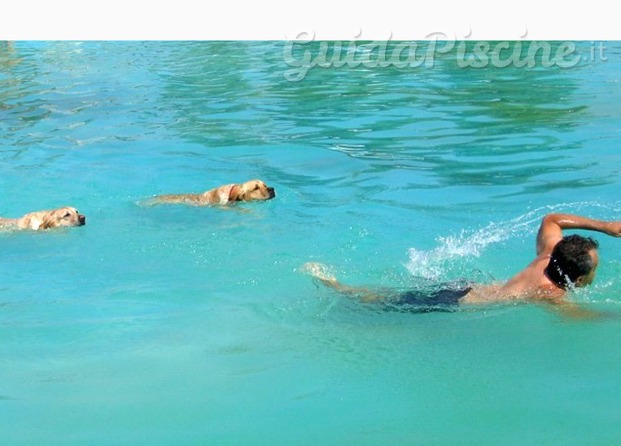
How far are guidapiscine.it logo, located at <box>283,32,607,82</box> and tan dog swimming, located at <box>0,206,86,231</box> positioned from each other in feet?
27.2

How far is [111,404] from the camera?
5.62 meters

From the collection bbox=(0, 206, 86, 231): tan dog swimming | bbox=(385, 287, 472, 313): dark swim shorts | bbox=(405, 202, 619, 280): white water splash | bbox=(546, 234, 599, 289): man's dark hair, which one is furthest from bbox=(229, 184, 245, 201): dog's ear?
bbox=(546, 234, 599, 289): man's dark hair

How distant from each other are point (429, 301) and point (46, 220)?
4010 millimetres

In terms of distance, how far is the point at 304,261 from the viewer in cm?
812

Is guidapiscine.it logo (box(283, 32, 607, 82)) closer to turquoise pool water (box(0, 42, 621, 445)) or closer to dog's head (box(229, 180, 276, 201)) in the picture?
turquoise pool water (box(0, 42, 621, 445))

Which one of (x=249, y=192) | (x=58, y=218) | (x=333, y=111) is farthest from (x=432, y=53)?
(x=58, y=218)

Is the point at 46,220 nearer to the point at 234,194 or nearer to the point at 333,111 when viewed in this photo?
the point at 234,194

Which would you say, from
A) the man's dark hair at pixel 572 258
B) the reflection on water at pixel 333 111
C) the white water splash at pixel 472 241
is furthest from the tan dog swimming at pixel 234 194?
the man's dark hair at pixel 572 258

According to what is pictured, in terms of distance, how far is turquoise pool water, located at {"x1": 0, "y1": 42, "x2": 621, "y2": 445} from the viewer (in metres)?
5.47

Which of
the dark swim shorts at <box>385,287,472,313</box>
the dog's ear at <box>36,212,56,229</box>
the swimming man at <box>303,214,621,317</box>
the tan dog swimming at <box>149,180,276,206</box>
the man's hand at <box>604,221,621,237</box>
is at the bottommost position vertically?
the dog's ear at <box>36,212,56,229</box>

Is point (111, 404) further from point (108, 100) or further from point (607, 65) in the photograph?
point (607, 65)

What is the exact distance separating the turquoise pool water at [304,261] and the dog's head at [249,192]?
0.17m

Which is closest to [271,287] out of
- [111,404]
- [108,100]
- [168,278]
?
[168,278]

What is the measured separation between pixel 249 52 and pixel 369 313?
13550 mm
